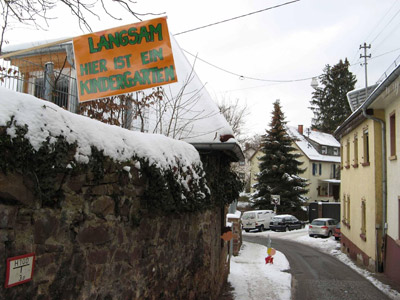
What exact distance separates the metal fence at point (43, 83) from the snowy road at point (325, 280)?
24.2 ft

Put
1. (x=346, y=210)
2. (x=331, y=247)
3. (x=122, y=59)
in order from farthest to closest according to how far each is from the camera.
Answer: (x=331, y=247) → (x=346, y=210) → (x=122, y=59)

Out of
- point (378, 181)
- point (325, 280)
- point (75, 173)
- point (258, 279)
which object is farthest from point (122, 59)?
point (378, 181)

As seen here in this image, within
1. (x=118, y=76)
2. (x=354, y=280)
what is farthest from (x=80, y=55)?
(x=354, y=280)

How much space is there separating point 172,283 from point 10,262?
10.4ft

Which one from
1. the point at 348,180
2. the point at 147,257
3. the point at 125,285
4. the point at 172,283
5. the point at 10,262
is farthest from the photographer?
the point at 348,180

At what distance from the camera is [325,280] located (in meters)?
13.1

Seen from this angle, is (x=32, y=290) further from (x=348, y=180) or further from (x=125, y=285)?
(x=348, y=180)

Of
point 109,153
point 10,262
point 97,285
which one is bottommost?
point 97,285

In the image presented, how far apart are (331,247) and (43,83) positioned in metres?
20.5

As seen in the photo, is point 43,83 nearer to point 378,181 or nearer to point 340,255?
point 378,181

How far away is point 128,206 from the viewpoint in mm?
4012

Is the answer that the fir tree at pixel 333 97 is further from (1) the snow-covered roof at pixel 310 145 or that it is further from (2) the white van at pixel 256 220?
(2) the white van at pixel 256 220

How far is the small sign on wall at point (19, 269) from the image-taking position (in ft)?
8.19

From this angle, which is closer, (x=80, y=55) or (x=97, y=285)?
(x=97, y=285)
